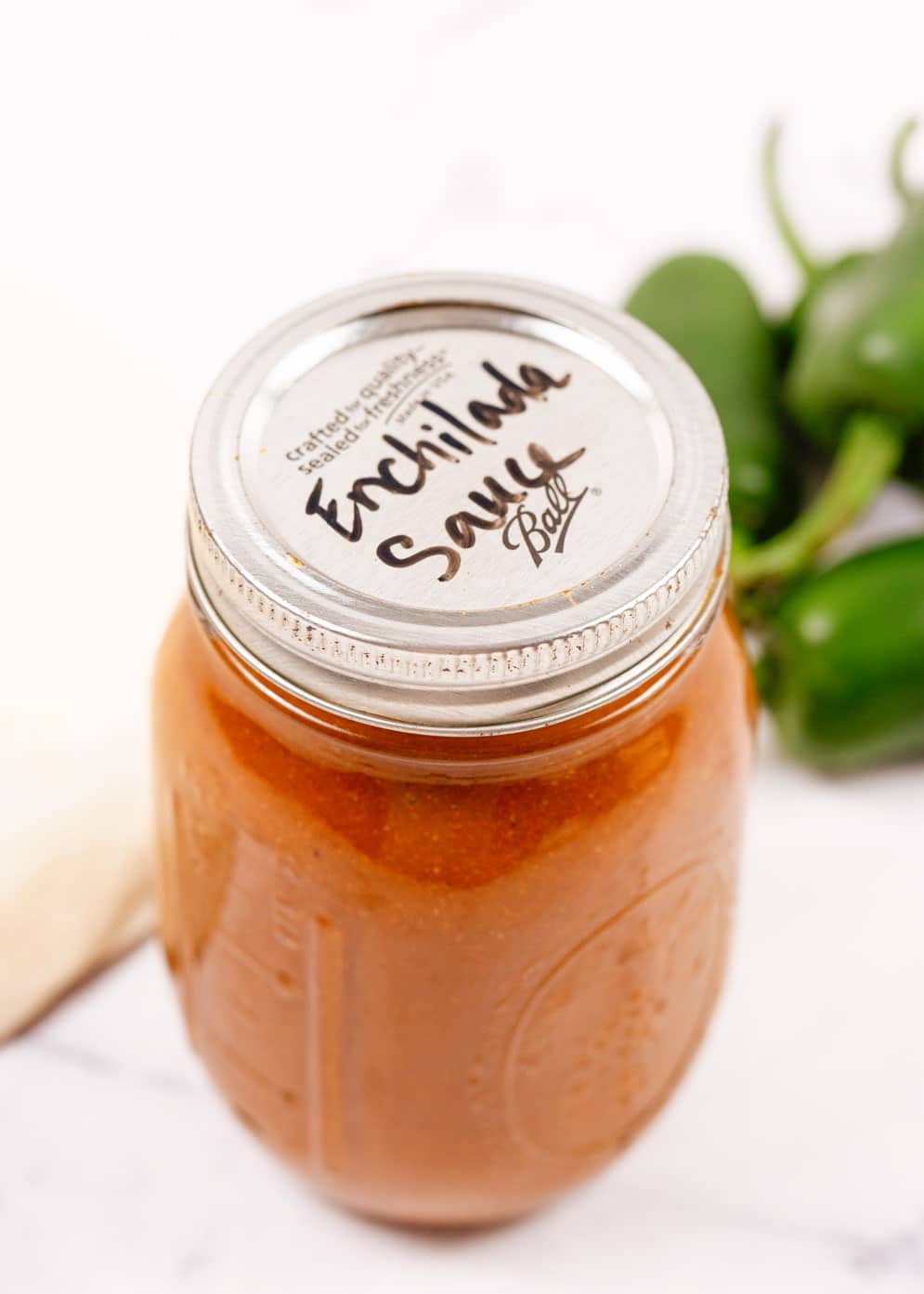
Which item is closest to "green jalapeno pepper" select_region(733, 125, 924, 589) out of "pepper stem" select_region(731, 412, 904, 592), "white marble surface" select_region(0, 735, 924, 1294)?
"pepper stem" select_region(731, 412, 904, 592)

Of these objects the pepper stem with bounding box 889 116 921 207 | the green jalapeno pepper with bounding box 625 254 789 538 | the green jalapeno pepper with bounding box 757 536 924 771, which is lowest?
the green jalapeno pepper with bounding box 757 536 924 771

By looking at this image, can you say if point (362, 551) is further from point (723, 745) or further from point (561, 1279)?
point (561, 1279)

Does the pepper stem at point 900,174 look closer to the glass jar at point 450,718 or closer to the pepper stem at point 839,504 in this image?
the pepper stem at point 839,504

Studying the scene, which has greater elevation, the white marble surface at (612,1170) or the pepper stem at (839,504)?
the pepper stem at (839,504)

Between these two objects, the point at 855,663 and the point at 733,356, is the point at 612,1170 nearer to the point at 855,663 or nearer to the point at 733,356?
the point at 855,663

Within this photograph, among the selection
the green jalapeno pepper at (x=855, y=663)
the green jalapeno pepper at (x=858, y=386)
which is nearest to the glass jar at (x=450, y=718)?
the green jalapeno pepper at (x=855, y=663)

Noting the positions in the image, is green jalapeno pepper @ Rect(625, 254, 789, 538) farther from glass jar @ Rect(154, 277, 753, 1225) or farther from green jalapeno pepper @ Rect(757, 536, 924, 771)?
glass jar @ Rect(154, 277, 753, 1225)

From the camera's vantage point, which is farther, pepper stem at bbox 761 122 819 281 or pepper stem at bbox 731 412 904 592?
pepper stem at bbox 761 122 819 281
